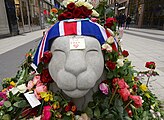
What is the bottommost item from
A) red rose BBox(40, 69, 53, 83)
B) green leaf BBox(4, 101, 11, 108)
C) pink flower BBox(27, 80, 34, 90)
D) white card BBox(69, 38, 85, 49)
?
green leaf BBox(4, 101, 11, 108)

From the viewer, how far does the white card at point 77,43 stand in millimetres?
1304

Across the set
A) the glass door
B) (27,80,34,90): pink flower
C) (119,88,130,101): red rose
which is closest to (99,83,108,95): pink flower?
(119,88,130,101): red rose

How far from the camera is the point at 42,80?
155 centimetres

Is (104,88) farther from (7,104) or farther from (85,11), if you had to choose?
(7,104)

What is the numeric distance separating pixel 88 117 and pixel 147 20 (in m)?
19.8

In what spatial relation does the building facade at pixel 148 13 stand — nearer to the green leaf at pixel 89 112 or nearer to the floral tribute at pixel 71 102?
the floral tribute at pixel 71 102

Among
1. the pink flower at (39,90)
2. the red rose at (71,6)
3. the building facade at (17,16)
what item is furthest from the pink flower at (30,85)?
the building facade at (17,16)

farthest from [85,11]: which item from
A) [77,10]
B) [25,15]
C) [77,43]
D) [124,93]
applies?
[25,15]

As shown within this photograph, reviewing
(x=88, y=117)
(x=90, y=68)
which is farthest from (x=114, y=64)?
(x=88, y=117)

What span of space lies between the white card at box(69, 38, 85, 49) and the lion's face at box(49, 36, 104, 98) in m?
0.03

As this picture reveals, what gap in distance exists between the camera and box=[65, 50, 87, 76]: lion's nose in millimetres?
1221

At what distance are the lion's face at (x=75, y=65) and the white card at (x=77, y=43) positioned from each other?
0.08 ft

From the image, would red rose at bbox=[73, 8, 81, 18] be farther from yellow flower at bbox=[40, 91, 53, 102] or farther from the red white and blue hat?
yellow flower at bbox=[40, 91, 53, 102]

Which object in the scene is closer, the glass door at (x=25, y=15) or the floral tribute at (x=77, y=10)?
the floral tribute at (x=77, y=10)
